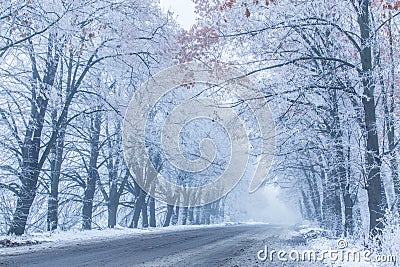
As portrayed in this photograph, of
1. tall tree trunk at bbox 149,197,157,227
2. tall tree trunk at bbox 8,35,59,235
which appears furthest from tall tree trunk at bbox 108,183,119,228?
tall tree trunk at bbox 8,35,59,235

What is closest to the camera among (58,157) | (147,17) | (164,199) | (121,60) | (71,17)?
(71,17)

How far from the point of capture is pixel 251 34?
377 inches

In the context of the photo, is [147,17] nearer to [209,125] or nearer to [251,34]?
[251,34]

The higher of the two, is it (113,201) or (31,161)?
(31,161)

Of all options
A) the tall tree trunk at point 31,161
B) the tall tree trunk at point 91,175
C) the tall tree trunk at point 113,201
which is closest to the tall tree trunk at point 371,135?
the tall tree trunk at point 31,161

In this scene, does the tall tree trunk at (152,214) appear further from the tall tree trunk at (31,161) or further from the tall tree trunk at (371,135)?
the tall tree trunk at (371,135)

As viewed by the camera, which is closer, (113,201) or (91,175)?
(91,175)

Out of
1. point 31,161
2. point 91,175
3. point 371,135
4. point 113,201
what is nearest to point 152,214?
point 113,201

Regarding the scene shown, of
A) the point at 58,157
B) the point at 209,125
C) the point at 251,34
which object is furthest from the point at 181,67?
the point at 209,125

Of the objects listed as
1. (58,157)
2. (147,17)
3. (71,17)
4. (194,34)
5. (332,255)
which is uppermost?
(147,17)

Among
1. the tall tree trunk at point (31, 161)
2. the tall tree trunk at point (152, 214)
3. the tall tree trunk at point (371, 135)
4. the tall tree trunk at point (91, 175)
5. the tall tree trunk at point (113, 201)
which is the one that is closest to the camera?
the tall tree trunk at point (371, 135)

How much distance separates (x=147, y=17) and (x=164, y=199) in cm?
2207

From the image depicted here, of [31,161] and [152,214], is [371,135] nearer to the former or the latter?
[31,161]

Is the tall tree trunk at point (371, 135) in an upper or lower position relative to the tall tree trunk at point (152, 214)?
upper
